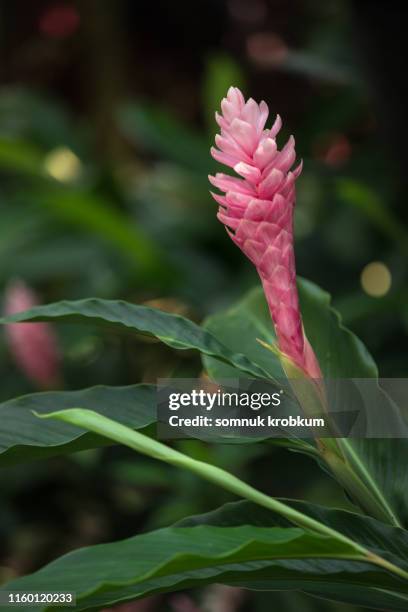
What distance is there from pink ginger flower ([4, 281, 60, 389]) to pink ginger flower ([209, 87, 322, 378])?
44.9 inches

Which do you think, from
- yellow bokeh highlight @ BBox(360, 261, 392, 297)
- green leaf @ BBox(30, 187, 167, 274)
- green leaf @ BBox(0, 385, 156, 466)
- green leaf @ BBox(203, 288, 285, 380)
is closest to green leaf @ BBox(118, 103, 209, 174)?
green leaf @ BBox(30, 187, 167, 274)

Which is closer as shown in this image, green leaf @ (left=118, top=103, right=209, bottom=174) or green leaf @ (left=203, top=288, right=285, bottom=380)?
green leaf @ (left=203, top=288, right=285, bottom=380)

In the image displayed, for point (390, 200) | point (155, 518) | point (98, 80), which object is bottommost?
point (155, 518)

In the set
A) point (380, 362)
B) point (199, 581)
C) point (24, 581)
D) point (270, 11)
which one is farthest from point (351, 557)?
point (270, 11)

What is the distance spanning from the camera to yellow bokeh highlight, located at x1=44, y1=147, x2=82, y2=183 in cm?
249

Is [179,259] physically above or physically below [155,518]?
above

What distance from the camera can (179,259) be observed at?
2041 millimetres

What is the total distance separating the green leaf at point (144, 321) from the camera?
0.67 metres

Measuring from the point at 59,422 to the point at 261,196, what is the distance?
0.21 metres

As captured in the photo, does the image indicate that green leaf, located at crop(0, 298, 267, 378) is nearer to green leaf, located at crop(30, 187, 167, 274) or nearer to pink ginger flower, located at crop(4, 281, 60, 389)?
pink ginger flower, located at crop(4, 281, 60, 389)

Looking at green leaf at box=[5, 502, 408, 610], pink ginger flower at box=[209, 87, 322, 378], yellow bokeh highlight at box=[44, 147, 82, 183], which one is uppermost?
yellow bokeh highlight at box=[44, 147, 82, 183]

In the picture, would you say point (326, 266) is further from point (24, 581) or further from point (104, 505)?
point (24, 581)

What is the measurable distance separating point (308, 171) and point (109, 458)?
637 mm

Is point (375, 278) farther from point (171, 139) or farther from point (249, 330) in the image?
point (249, 330)
